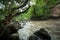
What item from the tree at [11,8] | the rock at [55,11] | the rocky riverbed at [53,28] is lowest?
the rock at [55,11]

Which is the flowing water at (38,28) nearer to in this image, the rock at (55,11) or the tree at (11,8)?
the tree at (11,8)

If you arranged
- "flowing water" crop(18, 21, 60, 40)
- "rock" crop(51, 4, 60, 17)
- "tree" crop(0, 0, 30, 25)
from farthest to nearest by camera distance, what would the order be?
"rock" crop(51, 4, 60, 17)
"flowing water" crop(18, 21, 60, 40)
"tree" crop(0, 0, 30, 25)

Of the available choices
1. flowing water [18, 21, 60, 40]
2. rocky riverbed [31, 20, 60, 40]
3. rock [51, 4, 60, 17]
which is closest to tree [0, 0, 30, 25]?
flowing water [18, 21, 60, 40]

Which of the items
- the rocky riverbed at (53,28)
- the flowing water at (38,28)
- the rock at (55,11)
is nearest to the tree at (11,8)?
the flowing water at (38,28)

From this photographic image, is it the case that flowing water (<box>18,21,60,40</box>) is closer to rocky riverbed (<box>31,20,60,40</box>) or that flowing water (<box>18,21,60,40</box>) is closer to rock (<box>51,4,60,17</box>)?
rocky riverbed (<box>31,20,60,40</box>)

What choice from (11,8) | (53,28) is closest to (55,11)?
(53,28)

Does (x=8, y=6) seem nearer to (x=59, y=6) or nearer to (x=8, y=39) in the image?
(x=8, y=39)

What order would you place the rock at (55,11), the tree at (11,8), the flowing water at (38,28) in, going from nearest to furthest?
the tree at (11,8) < the flowing water at (38,28) < the rock at (55,11)

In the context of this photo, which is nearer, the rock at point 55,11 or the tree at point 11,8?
the tree at point 11,8

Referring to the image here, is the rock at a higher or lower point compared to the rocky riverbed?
lower

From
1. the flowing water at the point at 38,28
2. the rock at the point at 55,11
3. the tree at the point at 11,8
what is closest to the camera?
the tree at the point at 11,8

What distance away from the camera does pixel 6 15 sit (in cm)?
1680

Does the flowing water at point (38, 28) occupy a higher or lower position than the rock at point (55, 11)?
higher

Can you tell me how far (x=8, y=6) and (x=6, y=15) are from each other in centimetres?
106
